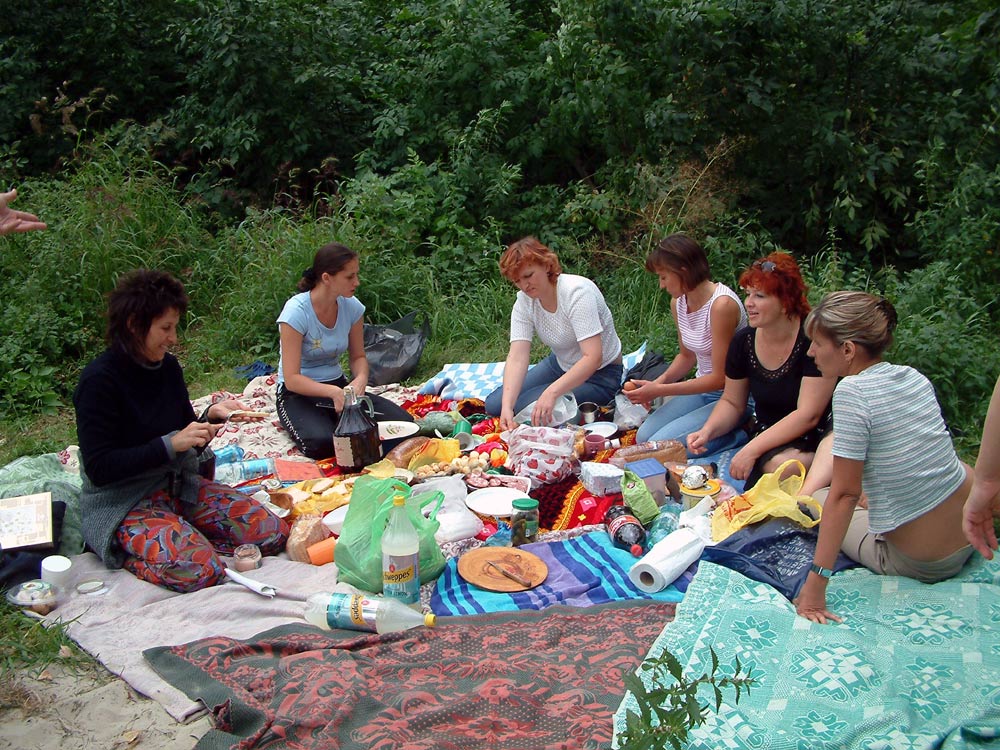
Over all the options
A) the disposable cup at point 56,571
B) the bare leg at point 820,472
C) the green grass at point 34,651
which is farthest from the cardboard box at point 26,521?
the bare leg at point 820,472

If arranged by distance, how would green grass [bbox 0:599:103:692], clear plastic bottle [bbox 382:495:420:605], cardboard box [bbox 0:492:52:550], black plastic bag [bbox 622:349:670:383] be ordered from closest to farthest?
1. green grass [bbox 0:599:103:692]
2. clear plastic bottle [bbox 382:495:420:605]
3. cardboard box [bbox 0:492:52:550]
4. black plastic bag [bbox 622:349:670:383]

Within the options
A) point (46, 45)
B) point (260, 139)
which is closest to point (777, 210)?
point (260, 139)

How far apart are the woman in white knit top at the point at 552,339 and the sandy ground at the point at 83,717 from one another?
2519 millimetres

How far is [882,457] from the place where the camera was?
9.91 ft

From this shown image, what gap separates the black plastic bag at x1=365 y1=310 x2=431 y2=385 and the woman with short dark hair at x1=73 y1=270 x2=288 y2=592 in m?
2.57

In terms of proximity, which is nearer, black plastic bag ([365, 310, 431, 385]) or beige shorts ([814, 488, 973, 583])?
beige shorts ([814, 488, 973, 583])

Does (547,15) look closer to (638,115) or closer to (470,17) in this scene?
(470,17)

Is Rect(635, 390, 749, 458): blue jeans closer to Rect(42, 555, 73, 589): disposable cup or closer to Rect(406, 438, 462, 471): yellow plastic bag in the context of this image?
Rect(406, 438, 462, 471): yellow plastic bag

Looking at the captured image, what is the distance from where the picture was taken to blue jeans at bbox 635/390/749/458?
4.71 meters

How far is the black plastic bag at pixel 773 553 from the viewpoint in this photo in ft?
10.9

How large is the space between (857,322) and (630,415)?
2268 mm

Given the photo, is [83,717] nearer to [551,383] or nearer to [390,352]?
[551,383]

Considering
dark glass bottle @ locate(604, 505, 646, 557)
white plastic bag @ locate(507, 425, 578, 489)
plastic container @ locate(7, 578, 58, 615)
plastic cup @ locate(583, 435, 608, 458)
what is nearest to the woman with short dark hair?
plastic container @ locate(7, 578, 58, 615)

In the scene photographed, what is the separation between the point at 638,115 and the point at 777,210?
1.60m
